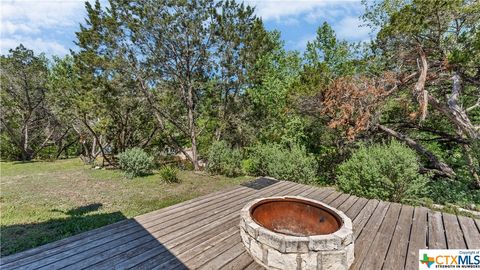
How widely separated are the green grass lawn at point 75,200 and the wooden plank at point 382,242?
12.7ft

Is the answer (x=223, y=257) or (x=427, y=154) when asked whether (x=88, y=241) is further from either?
(x=427, y=154)

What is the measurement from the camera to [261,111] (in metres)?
9.40

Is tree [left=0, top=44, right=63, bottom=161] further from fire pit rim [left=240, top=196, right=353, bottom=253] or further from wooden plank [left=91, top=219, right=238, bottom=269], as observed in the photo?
fire pit rim [left=240, top=196, right=353, bottom=253]

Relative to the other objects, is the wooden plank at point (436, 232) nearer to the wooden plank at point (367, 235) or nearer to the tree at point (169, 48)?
the wooden plank at point (367, 235)

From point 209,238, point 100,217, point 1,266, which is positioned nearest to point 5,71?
point 100,217

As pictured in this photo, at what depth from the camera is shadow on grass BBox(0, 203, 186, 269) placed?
87.3 inches

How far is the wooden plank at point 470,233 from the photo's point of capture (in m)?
2.57

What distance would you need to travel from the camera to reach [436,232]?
2.83 m

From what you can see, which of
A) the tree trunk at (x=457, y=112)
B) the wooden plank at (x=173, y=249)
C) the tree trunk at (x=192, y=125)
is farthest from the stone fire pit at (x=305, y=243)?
the tree trunk at (x=192, y=125)

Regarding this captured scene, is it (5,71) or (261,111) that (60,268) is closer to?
(261,111)

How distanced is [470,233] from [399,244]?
1194 millimetres

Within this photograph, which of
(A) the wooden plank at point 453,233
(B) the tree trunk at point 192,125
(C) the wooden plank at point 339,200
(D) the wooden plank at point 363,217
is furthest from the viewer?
(B) the tree trunk at point 192,125

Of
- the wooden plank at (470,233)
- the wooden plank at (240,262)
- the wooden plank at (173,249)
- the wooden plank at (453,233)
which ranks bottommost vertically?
the wooden plank at (470,233)

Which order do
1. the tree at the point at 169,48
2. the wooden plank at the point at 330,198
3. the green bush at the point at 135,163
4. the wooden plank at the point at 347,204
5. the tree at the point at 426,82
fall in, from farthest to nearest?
1. the tree at the point at 169,48
2. the green bush at the point at 135,163
3. the tree at the point at 426,82
4. the wooden plank at the point at 330,198
5. the wooden plank at the point at 347,204
